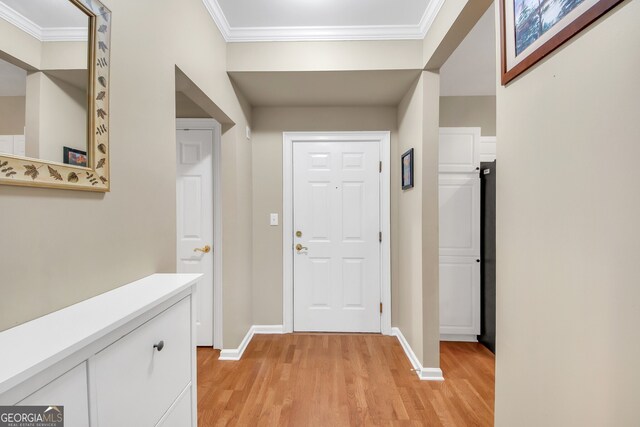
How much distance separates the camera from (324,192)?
117 inches

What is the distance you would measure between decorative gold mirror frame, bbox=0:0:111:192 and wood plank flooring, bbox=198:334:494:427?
1.58 meters

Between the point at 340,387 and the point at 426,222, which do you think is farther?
the point at 426,222

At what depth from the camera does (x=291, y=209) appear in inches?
116

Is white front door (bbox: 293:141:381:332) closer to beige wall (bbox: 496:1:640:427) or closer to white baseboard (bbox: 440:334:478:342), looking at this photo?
white baseboard (bbox: 440:334:478:342)

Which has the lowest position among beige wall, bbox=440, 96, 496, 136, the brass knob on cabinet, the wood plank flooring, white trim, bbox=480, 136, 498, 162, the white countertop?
the wood plank flooring

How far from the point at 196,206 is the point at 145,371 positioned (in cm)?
196

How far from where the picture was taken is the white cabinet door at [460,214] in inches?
108

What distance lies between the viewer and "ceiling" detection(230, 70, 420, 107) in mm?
2316

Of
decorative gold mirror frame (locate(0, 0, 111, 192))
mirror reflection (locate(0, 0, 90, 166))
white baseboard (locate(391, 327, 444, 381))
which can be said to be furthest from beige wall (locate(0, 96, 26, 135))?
white baseboard (locate(391, 327, 444, 381))

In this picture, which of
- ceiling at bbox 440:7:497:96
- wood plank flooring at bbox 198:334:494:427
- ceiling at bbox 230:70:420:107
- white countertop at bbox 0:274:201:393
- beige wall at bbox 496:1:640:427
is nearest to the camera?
white countertop at bbox 0:274:201:393

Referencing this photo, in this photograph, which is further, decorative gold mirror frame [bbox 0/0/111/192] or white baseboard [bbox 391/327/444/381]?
white baseboard [bbox 391/327/444/381]

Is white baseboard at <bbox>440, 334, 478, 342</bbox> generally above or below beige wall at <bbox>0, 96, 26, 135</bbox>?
below

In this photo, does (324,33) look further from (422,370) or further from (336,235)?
(422,370)

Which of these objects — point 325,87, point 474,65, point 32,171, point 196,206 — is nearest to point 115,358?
point 32,171
